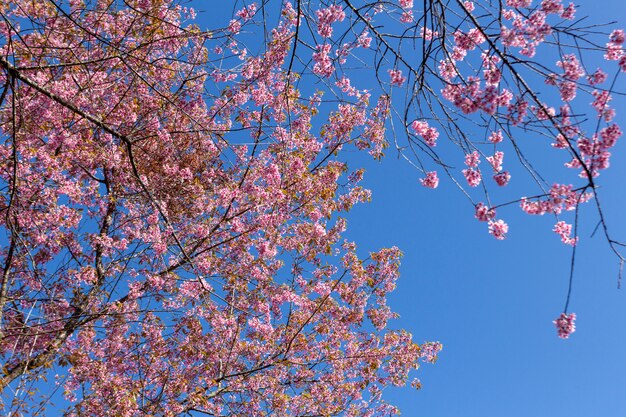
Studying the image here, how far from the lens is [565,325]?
2.79 m

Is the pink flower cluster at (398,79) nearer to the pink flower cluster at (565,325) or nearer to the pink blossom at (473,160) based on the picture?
the pink blossom at (473,160)

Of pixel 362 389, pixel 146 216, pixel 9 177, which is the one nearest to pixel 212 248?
pixel 146 216

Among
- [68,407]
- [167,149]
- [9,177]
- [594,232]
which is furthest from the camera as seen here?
[167,149]

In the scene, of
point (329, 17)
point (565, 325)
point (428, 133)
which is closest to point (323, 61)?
point (329, 17)

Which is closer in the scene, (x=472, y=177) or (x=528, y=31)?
(x=528, y=31)

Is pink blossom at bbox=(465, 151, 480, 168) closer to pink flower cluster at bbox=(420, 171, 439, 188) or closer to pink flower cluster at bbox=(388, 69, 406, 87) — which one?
pink flower cluster at bbox=(420, 171, 439, 188)

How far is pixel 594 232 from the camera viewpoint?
2.30 metres

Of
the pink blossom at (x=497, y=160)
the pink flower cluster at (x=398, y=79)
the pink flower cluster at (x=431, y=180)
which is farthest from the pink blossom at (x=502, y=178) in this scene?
the pink flower cluster at (x=398, y=79)

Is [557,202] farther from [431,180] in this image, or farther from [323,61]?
[323,61]

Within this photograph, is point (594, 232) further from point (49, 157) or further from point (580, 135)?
point (49, 157)

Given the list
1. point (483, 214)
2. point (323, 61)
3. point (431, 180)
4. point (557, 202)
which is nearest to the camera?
point (557, 202)

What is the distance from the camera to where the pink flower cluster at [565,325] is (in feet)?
9.09

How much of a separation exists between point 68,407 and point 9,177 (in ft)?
10.1

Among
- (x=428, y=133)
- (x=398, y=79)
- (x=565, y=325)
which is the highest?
(x=398, y=79)
